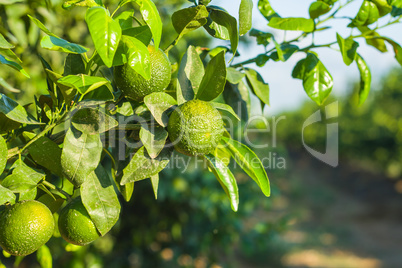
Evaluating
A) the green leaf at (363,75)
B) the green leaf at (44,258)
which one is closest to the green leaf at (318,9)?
the green leaf at (363,75)

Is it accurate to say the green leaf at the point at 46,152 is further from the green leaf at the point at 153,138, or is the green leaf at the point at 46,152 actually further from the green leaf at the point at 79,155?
the green leaf at the point at 153,138

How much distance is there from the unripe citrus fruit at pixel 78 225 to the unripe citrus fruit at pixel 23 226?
0.04 meters

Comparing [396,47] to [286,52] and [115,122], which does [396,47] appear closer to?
[286,52]

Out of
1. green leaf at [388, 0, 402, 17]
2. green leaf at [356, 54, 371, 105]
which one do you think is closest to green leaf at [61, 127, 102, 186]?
green leaf at [356, 54, 371, 105]

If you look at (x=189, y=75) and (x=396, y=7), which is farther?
(x=396, y=7)

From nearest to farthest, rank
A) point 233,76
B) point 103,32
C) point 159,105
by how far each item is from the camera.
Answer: point 103,32 < point 159,105 < point 233,76

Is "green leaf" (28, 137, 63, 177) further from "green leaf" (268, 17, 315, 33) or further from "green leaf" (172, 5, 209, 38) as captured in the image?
"green leaf" (268, 17, 315, 33)

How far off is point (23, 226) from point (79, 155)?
0.51 ft

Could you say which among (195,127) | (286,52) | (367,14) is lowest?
(195,127)

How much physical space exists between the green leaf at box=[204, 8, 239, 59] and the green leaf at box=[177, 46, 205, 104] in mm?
56

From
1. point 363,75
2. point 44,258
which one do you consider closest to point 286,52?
point 363,75

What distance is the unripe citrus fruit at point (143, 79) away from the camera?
628mm

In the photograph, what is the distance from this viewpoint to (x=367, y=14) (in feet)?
2.73

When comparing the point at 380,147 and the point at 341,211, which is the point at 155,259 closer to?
the point at 341,211
